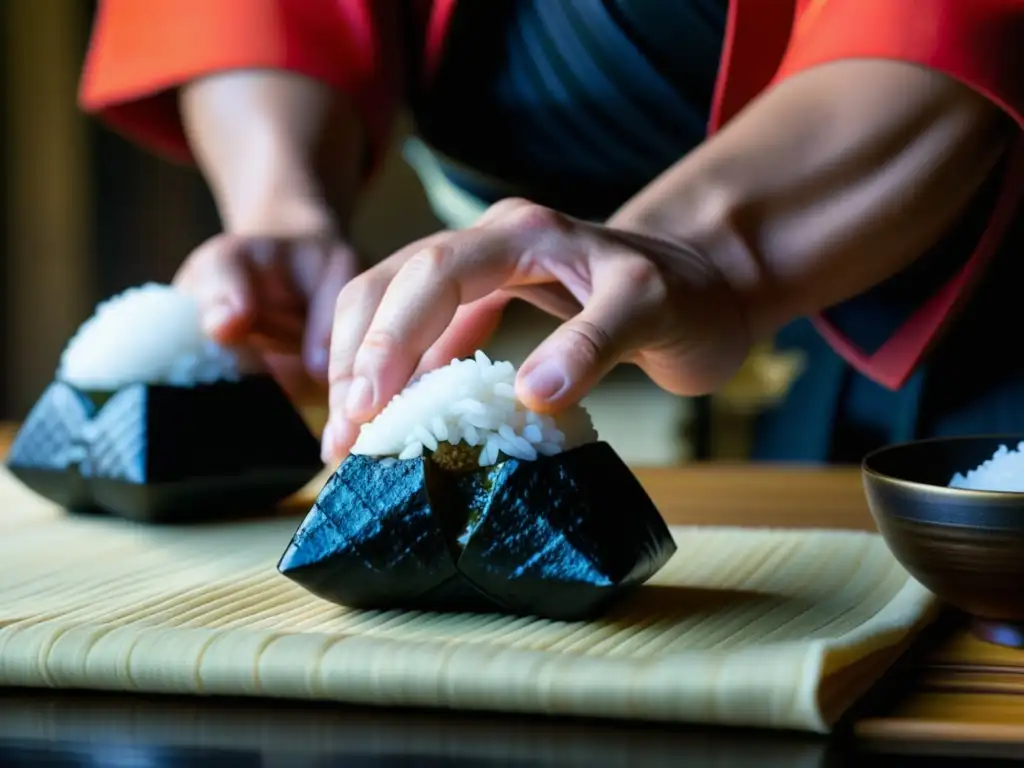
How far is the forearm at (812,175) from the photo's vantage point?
0.85 m

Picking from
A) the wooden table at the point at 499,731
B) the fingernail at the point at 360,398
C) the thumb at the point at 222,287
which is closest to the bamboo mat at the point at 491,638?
the wooden table at the point at 499,731

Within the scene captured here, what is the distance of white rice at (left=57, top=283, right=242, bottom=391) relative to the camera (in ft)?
3.24

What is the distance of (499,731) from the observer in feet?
1.74

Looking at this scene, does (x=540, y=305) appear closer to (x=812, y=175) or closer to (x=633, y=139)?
(x=812, y=175)

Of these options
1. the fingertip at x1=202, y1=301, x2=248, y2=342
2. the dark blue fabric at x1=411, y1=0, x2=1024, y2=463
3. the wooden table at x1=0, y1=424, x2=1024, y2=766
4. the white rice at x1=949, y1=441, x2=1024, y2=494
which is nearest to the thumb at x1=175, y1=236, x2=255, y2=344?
the fingertip at x1=202, y1=301, x2=248, y2=342

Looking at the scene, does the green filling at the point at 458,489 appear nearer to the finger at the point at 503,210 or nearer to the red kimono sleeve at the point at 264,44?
the finger at the point at 503,210

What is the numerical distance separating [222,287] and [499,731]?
0.60 meters

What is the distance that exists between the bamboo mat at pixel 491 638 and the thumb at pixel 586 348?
12cm

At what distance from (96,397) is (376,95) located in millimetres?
490

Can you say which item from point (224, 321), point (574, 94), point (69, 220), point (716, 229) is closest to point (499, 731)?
point (716, 229)

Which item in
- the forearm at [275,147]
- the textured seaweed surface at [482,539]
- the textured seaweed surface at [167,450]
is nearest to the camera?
the textured seaweed surface at [482,539]

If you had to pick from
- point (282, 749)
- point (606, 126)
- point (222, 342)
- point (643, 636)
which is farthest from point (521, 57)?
point (282, 749)

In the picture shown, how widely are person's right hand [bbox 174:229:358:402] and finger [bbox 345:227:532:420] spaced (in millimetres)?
315

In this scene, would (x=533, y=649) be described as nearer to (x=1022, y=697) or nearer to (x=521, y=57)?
(x=1022, y=697)
